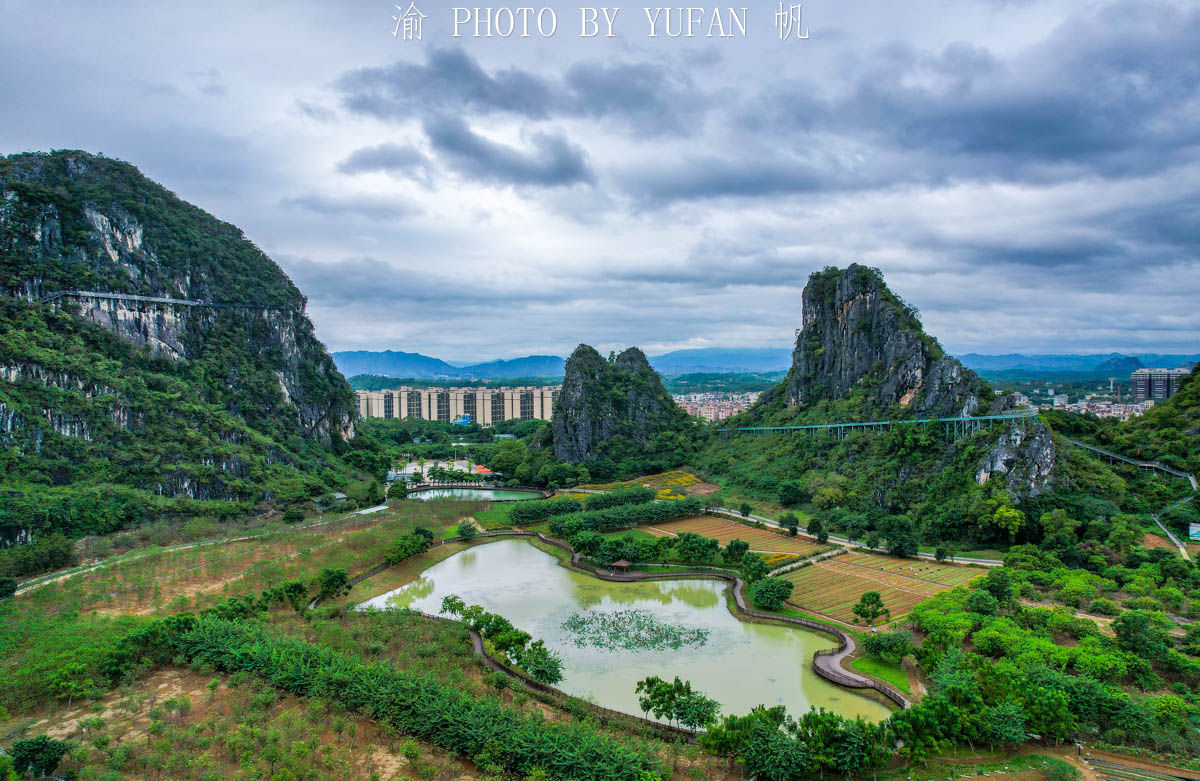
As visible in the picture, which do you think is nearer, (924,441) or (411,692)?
(411,692)

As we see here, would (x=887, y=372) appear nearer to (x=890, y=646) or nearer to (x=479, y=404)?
(x=890, y=646)

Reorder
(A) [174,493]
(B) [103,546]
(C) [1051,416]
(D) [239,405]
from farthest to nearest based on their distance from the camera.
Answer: (D) [239,405], (C) [1051,416], (A) [174,493], (B) [103,546]

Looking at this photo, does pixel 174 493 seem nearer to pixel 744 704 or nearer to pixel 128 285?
pixel 128 285

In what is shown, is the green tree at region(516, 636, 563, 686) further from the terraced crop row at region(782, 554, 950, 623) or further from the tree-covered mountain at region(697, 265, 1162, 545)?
the tree-covered mountain at region(697, 265, 1162, 545)

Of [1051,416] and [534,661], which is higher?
[1051,416]

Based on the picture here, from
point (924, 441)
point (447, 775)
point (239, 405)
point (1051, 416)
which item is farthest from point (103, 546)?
point (1051, 416)

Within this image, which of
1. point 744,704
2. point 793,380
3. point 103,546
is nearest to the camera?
point 744,704

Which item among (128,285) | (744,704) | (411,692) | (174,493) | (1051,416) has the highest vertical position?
(128,285)
